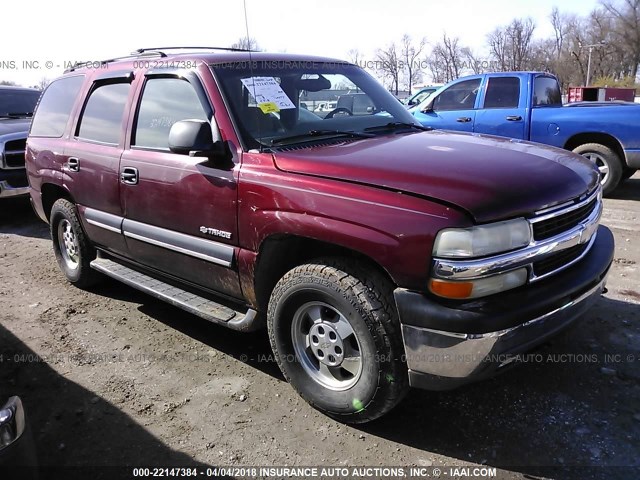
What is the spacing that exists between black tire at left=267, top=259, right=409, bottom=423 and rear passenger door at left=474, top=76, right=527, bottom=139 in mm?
6423

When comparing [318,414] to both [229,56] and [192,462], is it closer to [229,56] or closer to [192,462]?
[192,462]

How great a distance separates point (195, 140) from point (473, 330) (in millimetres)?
1793

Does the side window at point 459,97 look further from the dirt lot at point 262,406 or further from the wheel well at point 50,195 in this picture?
the wheel well at point 50,195

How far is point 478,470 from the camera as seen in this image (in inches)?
99.4

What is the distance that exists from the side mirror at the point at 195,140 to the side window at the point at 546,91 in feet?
22.0

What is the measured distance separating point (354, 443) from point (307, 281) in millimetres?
877

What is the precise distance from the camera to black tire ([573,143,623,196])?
307 inches

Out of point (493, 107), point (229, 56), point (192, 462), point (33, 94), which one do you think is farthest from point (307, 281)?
point (33, 94)

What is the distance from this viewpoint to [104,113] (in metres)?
4.24

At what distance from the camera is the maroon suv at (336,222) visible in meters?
2.35

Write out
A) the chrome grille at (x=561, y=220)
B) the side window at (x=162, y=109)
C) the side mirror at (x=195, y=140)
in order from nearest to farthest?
the chrome grille at (x=561, y=220) < the side mirror at (x=195, y=140) < the side window at (x=162, y=109)

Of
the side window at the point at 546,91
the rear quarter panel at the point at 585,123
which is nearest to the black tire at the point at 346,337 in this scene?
the rear quarter panel at the point at 585,123

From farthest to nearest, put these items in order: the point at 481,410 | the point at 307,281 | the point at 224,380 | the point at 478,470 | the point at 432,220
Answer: the point at 224,380, the point at 481,410, the point at 307,281, the point at 478,470, the point at 432,220

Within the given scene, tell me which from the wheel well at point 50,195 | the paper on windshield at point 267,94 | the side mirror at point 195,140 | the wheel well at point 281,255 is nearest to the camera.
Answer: the wheel well at point 281,255
